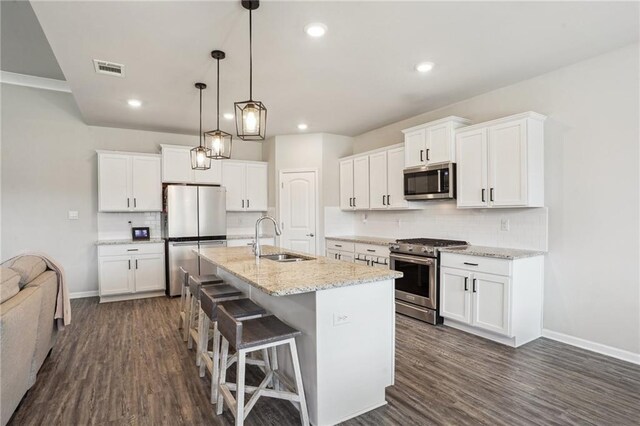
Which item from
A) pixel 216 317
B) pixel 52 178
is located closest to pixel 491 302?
pixel 216 317

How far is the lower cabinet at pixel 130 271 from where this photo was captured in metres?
4.98

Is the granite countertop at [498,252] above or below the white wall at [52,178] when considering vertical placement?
below

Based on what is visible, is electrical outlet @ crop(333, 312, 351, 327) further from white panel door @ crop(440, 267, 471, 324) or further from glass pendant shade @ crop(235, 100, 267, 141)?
white panel door @ crop(440, 267, 471, 324)

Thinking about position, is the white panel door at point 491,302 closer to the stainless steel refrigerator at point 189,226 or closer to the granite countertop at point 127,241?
the stainless steel refrigerator at point 189,226

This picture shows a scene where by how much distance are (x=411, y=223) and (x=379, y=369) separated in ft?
9.89

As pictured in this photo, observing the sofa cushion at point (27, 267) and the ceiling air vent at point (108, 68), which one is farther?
the ceiling air vent at point (108, 68)

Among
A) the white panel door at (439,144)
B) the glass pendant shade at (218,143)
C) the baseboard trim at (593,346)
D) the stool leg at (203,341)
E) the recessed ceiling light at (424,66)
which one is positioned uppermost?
the recessed ceiling light at (424,66)

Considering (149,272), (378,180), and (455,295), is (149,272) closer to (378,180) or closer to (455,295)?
(378,180)

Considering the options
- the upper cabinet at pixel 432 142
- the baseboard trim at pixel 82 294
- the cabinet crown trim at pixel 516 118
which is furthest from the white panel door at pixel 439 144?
the baseboard trim at pixel 82 294

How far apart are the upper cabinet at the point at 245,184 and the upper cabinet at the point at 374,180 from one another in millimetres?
1498

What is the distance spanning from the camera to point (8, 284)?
2.16 m

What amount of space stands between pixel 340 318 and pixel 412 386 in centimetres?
95

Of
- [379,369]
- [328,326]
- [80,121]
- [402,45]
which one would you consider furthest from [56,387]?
[80,121]

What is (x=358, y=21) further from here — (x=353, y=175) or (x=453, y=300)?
(x=353, y=175)
